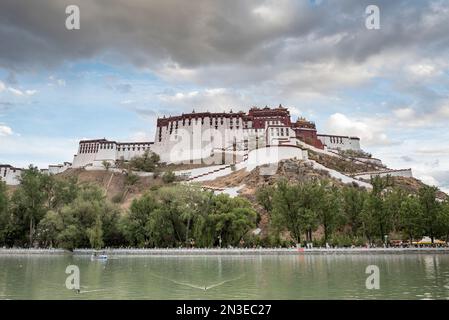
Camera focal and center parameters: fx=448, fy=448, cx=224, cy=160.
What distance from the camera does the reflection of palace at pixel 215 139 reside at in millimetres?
95562

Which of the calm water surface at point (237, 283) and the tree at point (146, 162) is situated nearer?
the calm water surface at point (237, 283)

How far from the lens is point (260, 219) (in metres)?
64.6

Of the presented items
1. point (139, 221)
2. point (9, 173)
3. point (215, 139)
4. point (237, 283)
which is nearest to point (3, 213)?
point (139, 221)

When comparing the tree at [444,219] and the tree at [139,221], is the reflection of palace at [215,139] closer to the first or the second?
the tree at [139,221]

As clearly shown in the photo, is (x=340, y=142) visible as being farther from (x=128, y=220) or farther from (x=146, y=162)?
(x=128, y=220)

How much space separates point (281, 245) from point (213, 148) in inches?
1937

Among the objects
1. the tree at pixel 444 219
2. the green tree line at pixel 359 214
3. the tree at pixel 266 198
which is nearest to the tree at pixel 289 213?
the green tree line at pixel 359 214

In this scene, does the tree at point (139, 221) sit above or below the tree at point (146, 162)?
below

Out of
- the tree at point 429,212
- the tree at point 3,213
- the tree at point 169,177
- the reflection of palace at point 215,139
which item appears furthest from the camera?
the reflection of palace at point 215,139

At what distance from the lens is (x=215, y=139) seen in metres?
102

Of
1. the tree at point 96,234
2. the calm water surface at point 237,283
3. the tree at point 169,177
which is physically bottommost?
the calm water surface at point 237,283

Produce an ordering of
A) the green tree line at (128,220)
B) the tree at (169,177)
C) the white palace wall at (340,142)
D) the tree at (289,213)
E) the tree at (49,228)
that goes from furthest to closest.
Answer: the white palace wall at (340,142), the tree at (169,177), the tree at (49,228), the green tree line at (128,220), the tree at (289,213)

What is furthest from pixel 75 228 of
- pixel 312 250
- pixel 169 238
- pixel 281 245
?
pixel 312 250

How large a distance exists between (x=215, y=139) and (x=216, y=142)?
93cm
